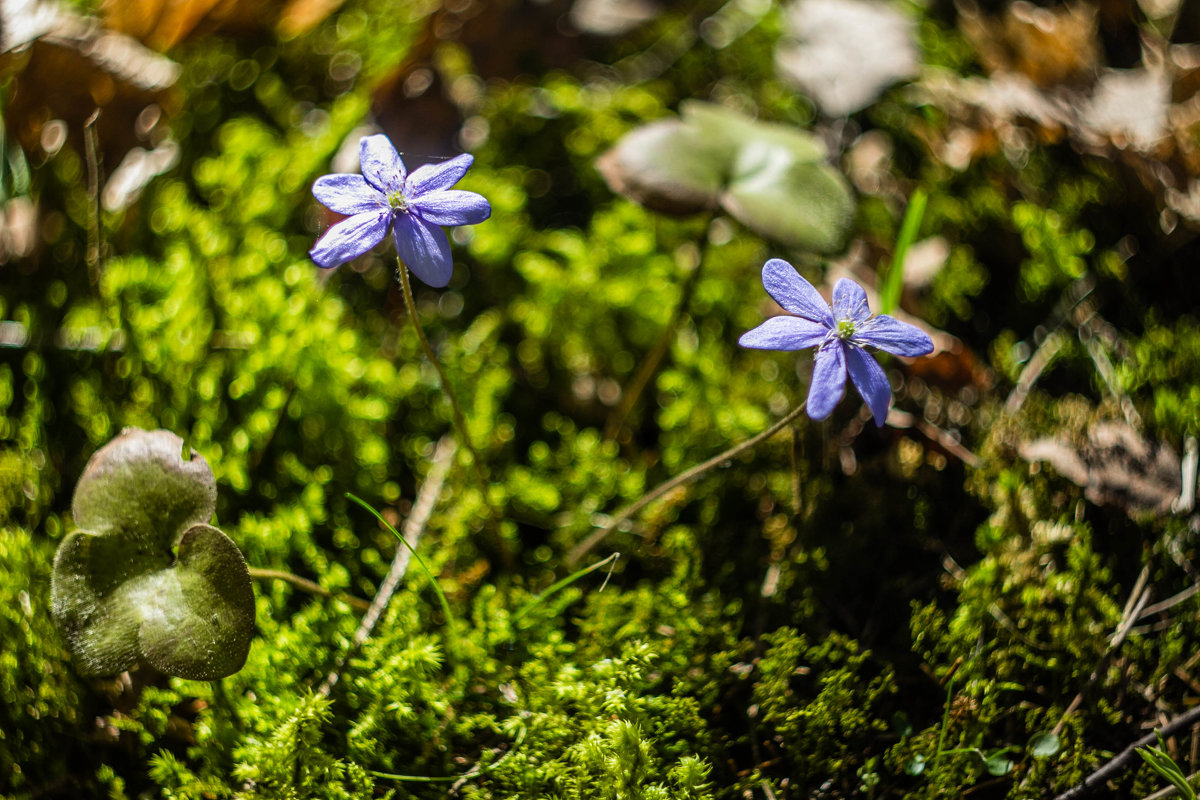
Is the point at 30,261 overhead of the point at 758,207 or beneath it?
overhead

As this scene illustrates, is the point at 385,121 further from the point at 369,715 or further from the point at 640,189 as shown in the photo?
the point at 369,715

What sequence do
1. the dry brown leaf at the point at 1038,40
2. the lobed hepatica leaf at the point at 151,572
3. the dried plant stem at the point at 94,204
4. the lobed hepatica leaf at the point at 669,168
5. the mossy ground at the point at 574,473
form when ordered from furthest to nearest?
1. the dry brown leaf at the point at 1038,40
2. the lobed hepatica leaf at the point at 669,168
3. the dried plant stem at the point at 94,204
4. the mossy ground at the point at 574,473
5. the lobed hepatica leaf at the point at 151,572

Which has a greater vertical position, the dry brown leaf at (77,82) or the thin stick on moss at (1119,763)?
the dry brown leaf at (77,82)

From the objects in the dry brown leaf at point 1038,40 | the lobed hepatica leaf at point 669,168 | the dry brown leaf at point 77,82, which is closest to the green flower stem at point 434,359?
the lobed hepatica leaf at point 669,168

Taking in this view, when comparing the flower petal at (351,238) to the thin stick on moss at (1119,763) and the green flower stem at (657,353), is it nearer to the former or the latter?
the green flower stem at (657,353)

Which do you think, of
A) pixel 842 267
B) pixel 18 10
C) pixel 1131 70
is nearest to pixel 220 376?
pixel 18 10

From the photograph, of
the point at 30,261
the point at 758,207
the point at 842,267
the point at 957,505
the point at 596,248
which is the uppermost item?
the point at 30,261
